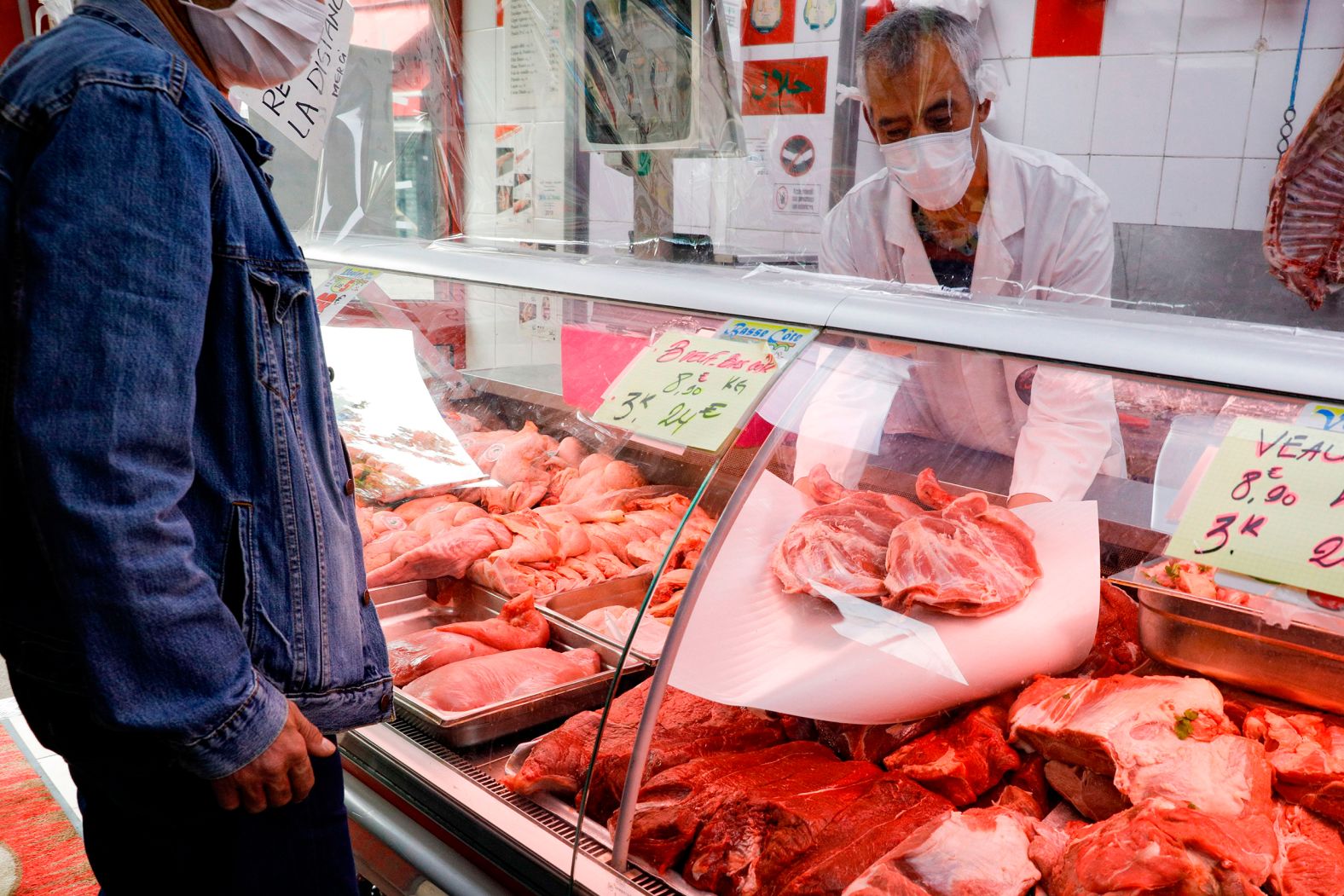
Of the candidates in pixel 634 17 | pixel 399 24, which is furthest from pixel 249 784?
pixel 399 24

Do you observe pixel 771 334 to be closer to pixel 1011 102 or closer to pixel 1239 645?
pixel 1011 102

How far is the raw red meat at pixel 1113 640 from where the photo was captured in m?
1.48

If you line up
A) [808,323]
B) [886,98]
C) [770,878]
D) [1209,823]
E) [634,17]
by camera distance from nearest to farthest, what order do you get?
1. [1209,823]
2. [770,878]
3. [808,323]
4. [886,98]
5. [634,17]

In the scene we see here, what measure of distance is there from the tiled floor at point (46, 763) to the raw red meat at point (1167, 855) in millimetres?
2888

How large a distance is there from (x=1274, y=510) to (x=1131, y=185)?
82cm

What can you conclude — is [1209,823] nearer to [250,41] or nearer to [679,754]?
[679,754]

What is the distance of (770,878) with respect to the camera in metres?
1.29

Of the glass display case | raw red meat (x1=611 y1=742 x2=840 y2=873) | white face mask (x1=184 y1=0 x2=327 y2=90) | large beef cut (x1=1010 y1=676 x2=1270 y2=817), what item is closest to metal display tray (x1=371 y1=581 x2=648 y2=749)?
the glass display case

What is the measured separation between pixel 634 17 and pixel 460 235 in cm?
96

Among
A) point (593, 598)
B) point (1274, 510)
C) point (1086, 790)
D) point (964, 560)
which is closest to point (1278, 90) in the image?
point (1274, 510)

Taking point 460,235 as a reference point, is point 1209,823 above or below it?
below

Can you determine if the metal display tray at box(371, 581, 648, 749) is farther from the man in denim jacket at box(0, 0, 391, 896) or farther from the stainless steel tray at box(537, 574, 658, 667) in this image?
the man in denim jacket at box(0, 0, 391, 896)

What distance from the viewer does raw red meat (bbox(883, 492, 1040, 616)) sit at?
4.76 ft

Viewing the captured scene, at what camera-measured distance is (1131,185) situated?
1786mm
